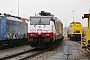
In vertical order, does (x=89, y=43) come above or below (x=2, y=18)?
below

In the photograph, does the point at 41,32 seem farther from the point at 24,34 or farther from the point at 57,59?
the point at 24,34

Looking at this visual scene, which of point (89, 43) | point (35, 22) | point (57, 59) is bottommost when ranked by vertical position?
point (57, 59)

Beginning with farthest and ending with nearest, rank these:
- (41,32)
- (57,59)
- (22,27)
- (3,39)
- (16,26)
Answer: (22,27) < (16,26) < (3,39) < (41,32) < (57,59)

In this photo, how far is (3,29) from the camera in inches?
878

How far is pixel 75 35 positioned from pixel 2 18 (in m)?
22.8

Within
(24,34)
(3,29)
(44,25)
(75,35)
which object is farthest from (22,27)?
(75,35)

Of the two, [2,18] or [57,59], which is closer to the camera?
[57,59]

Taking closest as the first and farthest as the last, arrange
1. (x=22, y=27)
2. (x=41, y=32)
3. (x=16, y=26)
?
(x=41, y=32), (x=16, y=26), (x=22, y=27)

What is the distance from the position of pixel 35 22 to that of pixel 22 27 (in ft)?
29.6

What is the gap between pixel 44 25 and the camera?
67.1ft

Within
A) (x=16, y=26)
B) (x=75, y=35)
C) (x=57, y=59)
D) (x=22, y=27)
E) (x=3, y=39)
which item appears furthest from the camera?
(x=75, y=35)

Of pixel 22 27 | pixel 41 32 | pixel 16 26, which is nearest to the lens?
pixel 41 32

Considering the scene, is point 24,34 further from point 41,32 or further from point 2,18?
point 41,32

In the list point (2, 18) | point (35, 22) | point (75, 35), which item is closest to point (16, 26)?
point (2, 18)
